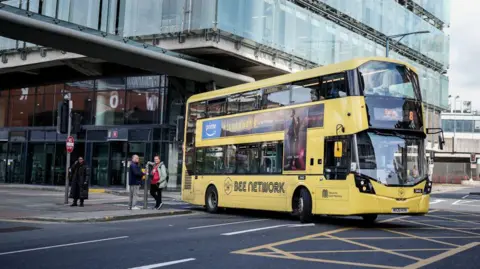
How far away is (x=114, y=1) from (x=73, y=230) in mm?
21296

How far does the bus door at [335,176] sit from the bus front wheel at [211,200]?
5418mm

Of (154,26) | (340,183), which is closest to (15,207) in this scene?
(340,183)

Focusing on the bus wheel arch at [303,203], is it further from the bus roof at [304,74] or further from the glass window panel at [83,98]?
the glass window panel at [83,98]

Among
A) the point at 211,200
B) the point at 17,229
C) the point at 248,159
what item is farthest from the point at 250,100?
the point at 17,229

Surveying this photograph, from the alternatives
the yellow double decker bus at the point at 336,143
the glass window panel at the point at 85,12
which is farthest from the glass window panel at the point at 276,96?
the glass window panel at the point at 85,12

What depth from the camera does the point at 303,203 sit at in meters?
14.9

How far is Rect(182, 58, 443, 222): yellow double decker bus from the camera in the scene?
13.6m

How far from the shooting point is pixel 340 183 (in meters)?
13.9

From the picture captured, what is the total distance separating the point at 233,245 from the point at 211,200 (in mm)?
9228

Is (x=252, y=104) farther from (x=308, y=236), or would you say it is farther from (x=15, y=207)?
(x=15, y=207)

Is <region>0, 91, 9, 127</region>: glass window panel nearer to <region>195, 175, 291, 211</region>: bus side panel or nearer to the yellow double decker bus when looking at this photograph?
<region>195, 175, 291, 211</region>: bus side panel

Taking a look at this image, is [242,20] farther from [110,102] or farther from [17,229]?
[17,229]

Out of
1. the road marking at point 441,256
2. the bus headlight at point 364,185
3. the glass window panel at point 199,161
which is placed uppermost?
the glass window panel at point 199,161

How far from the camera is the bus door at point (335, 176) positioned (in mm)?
13773
